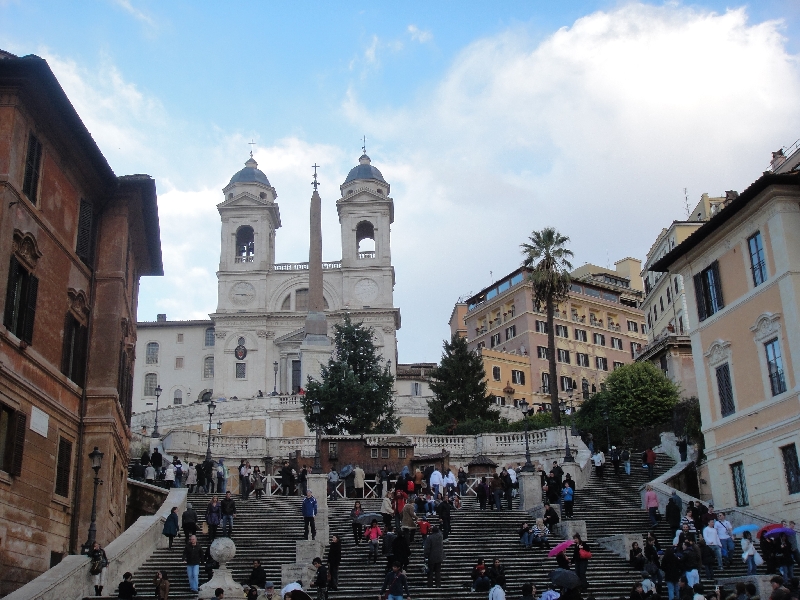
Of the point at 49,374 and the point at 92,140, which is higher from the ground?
the point at 92,140

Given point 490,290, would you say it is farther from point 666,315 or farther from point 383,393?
point 383,393

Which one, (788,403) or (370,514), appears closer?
(370,514)

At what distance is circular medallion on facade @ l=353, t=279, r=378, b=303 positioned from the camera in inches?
3457

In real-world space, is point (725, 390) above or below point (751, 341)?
below

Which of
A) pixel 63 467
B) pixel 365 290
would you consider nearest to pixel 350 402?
pixel 63 467

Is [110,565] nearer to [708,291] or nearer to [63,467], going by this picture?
[63,467]

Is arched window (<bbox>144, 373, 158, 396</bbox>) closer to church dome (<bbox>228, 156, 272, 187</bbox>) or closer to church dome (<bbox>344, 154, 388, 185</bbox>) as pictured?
church dome (<bbox>228, 156, 272, 187</bbox>)

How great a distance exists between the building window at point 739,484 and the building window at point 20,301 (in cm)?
2116

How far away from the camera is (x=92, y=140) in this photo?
25.1 meters

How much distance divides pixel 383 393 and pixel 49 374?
30.2 m

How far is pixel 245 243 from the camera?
9138 cm

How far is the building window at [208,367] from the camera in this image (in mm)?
86719

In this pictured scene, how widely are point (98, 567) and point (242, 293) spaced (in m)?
66.8

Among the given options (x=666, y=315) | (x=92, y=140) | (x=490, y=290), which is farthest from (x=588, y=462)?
(x=490, y=290)
